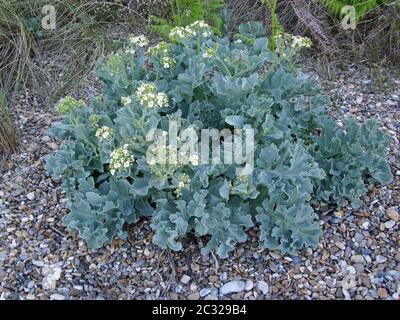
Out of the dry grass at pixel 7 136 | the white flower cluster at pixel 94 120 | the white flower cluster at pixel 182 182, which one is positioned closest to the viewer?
the white flower cluster at pixel 182 182

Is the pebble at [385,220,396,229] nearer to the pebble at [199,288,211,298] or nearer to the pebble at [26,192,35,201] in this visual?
the pebble at [199,288,211,298]

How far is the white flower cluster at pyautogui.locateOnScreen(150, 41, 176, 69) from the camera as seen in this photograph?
241 cm

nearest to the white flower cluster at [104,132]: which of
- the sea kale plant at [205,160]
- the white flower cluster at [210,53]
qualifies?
the sea kale plant at [205,160]

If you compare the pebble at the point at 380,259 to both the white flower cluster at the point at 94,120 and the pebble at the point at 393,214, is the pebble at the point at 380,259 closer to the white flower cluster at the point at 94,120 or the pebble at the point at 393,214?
the pebble at the point at 393,214

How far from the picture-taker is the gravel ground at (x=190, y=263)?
81.7 inches

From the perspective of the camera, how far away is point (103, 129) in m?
2.13

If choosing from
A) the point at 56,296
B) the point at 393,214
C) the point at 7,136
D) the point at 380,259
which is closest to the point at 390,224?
the point at 393,214

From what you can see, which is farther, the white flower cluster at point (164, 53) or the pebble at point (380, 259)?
the white flower cluster at point (164, 53)

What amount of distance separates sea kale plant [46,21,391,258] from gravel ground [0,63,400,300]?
83mm

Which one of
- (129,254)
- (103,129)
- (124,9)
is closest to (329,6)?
(124,9)

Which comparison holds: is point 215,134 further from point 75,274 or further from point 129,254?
point 75,274

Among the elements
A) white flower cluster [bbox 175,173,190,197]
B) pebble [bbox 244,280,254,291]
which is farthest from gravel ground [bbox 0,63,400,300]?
white flower cluster [bbox 175,173,190,197]

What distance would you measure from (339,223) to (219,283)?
0.62 m

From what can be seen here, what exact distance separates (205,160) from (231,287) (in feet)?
1.70
